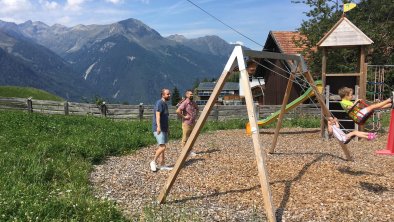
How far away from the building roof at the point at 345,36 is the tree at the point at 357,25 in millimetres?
10064

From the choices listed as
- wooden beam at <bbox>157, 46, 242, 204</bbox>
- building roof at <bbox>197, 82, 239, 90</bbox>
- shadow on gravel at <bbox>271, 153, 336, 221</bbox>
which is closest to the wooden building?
shadow on gravel at <bbox>271, 153, 336, 221</bbox>

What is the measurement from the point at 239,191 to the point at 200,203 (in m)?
0.98

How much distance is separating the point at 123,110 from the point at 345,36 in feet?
44.9

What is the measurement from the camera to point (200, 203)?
6.67 m

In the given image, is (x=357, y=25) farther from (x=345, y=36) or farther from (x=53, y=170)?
(x=53, y=170)

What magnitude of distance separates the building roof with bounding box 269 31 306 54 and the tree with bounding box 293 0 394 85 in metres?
1.78

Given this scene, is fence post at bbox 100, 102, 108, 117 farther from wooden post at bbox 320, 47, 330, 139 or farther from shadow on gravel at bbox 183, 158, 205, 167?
shadow on gravel at bbox 183, 158, 205, 167

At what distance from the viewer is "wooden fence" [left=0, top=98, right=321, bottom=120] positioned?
2222 centimetres

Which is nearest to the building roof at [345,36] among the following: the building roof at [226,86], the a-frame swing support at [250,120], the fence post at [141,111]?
the a-frame swing support at [250,120]

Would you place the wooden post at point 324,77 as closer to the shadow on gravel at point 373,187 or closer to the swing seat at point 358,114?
the shadow on gravel at point 373,187

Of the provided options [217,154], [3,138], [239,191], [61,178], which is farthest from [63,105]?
[239,191]

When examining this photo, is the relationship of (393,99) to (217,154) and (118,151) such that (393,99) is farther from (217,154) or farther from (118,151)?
(118,151)

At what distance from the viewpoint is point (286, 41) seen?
1151 inches

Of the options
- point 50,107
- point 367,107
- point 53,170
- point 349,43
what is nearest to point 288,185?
point 367,107
